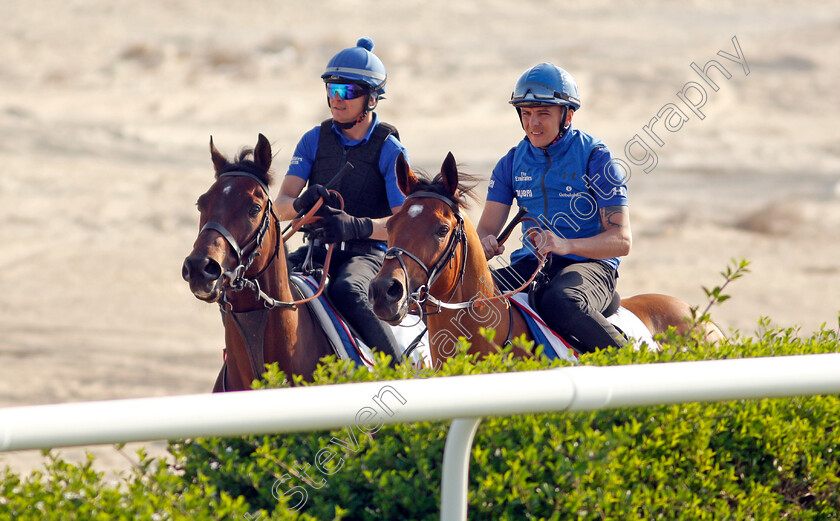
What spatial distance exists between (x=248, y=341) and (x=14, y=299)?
10.8m

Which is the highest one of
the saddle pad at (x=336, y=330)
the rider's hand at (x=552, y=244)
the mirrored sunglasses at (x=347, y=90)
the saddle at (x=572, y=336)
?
the mirrored sunglasses at (x=347, y=90)

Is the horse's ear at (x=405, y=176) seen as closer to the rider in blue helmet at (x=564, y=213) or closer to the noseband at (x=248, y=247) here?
the rider in blue helmet at (x=564, y=213)

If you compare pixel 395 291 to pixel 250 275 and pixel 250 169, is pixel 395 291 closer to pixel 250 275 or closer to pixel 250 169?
pixel 250 275

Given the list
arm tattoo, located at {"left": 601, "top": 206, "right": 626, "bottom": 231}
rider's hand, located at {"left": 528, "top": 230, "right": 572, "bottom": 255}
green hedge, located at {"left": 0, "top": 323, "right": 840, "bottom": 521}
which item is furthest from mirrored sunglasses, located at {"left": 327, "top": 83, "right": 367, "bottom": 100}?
green hedge, located at {"left": 0, "top": 323, "right": 840, "bottom": 521}

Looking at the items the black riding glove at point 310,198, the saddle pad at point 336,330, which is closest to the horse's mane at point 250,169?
the black riding glove at point 310,198

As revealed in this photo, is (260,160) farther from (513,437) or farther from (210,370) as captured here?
(210,370)

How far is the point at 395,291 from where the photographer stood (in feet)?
14.8

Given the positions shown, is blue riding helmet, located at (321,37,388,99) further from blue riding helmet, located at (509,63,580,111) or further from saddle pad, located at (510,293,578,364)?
saddle pad, located at (510,293,578,364)

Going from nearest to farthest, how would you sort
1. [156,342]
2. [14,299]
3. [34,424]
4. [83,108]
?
1. [34,424]
2. [156,342]
3. [14,299]
4. [83,108]

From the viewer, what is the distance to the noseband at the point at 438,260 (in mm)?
4613

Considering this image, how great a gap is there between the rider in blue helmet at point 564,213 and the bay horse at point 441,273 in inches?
11.6

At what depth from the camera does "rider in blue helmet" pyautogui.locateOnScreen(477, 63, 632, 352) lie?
16.9ft

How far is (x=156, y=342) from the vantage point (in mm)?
12883

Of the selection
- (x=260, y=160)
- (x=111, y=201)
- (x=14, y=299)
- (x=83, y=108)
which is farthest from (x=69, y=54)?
(x=260, y=160)
